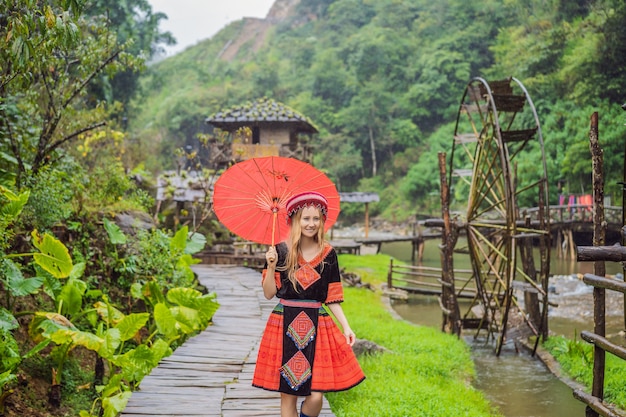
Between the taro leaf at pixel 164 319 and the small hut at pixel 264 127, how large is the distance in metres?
14.9

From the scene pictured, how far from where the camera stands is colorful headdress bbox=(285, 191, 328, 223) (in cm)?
378

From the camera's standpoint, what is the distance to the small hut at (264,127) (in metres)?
22.0

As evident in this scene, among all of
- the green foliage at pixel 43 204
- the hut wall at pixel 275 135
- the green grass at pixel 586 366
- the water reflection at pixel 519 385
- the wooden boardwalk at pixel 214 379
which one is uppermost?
the hut wall at pixel 275 135

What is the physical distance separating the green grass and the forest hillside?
21.5 metres

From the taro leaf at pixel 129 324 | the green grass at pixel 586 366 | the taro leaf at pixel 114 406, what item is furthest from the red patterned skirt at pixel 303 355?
the green grass at pixel 586 366

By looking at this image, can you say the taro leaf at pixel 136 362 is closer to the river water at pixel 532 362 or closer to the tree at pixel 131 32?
the river water at pixel 532 362

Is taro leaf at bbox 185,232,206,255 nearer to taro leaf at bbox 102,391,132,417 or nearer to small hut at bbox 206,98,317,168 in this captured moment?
taro leaf at bbox 102,391,132,417

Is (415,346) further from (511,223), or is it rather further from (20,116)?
(20,116)

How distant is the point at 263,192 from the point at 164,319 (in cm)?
300

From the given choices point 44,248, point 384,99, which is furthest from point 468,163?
point 44,248

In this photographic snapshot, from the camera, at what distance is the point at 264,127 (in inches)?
934

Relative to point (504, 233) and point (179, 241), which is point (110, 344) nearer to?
point (179, 241)

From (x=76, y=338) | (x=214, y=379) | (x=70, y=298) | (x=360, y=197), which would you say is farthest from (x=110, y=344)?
(x=360, y=197)

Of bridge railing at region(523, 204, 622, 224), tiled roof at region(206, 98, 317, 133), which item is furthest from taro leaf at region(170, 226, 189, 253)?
bridge railing at region(523, 204, 622, 224)
